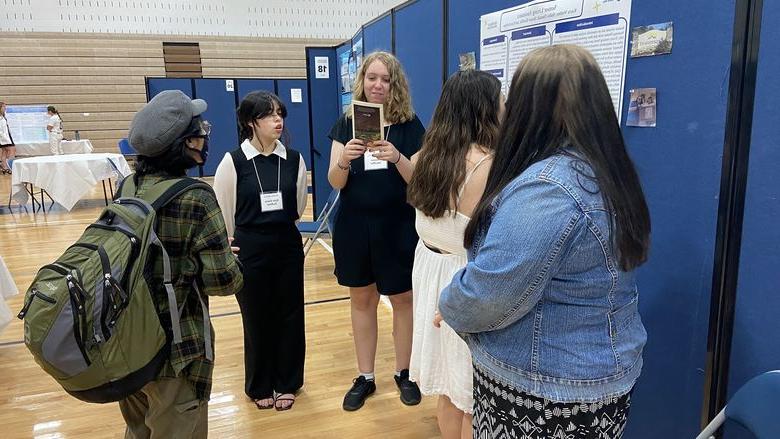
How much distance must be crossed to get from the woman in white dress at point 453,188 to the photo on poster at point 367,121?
1.30 feet

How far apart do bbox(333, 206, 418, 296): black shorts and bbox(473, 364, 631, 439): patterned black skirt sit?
1.20m

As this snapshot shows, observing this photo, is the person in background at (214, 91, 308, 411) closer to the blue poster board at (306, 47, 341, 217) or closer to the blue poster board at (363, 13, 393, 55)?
the blue poster board at (363, 13, 393, 55)

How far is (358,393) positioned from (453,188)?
4.54ft

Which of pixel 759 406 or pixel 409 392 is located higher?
pixel 759 406

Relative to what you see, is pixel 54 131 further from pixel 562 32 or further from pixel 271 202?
pixel 562 32

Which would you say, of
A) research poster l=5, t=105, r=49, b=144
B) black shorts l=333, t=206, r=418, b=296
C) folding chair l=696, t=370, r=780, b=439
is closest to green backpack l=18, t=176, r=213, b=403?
black shorts l=333, t=206, r=418, b=296

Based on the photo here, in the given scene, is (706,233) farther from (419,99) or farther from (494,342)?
(419,99)

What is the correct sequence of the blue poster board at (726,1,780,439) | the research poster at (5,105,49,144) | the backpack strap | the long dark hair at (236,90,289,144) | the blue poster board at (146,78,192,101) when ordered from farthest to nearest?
1. the research poster at (5,105,49,144)
2. the blue poster board at (146,78,192,101)
3. the long dark hair at (236,90,289,144)
4. the backpack strap
5. the blue poster board at (726,1,780,439)

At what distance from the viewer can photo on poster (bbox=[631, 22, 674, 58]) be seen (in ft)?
4.75

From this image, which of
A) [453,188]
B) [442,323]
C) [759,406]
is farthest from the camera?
[442,323]

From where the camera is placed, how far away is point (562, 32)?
5.86 feet

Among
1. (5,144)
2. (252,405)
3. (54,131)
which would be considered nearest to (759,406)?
(252,405)

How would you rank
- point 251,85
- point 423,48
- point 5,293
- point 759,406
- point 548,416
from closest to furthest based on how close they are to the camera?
point 548,416 < point 759,406 < point 423,48 < point 5,293 < point 251,85

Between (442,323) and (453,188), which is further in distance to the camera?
(442,323)
